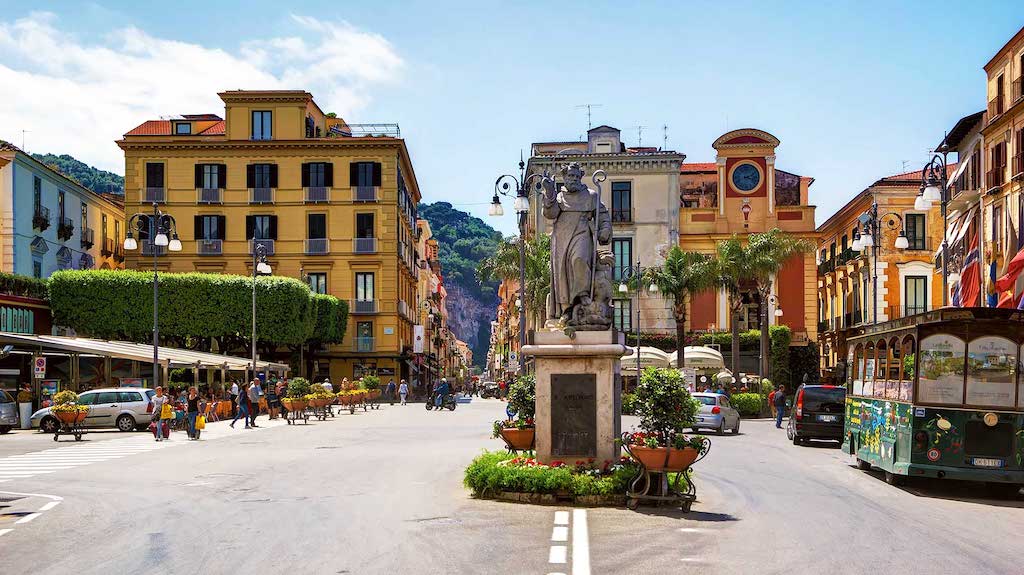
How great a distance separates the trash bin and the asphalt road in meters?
14.8

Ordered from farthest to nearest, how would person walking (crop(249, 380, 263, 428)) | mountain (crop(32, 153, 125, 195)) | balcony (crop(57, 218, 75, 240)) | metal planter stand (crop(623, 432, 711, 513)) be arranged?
mountain (crop(32, 153, 125, 195)) → balcony (crop(57, 218, 75, 240)) → person walking (crop(249, 380, 263, 428)) → metal planter stand (crop(623, 432, 711, 513))

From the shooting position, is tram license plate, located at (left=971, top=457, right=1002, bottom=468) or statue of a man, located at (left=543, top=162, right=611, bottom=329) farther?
tram license plate, located at (left=971, top=457, right=1002, bottom=468)

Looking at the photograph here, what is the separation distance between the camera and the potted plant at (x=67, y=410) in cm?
2942

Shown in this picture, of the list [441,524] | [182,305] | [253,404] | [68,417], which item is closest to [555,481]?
[441,524]

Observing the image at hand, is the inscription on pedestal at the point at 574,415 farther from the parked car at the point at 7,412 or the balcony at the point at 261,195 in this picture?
the balcony at the point at 261,195

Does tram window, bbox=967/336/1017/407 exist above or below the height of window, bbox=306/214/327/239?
below

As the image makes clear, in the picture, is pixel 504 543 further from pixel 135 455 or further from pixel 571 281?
pixel 135 455

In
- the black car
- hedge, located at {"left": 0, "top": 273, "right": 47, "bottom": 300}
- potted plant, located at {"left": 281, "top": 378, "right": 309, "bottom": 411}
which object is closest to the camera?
the black car

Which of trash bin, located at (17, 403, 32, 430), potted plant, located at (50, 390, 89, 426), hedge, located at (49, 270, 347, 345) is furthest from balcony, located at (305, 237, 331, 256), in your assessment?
potted plant, located at (50, 390, 89, 426)

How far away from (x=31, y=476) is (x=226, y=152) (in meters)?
52.7

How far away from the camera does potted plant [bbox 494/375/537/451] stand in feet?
53.6

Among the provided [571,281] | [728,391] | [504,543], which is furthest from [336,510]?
[728,391]

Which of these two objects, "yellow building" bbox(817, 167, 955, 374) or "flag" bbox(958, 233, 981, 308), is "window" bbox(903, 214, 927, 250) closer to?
"yellow building" bbox(817, 167, 955, 374)

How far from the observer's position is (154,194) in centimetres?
6900
